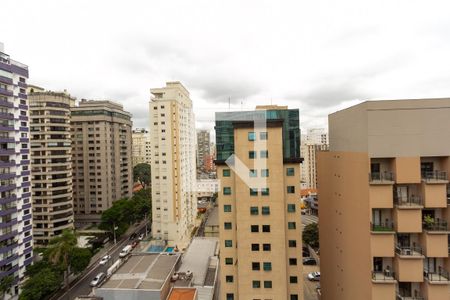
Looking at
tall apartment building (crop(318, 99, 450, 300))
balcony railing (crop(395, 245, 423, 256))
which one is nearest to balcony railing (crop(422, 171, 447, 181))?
tall apartment building (crop(318, 99, 450, 300))

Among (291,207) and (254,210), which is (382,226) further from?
(254,210)

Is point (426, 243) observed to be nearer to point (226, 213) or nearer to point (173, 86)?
point (226, 213)

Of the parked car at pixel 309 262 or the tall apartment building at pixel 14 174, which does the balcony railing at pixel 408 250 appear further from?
the tall apartment building at pixel 14 174

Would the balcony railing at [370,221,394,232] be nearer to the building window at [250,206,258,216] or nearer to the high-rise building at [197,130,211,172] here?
the building window at [250,206,258,216]

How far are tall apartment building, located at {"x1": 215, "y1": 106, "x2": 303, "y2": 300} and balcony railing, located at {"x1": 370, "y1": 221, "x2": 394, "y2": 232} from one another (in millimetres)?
4876

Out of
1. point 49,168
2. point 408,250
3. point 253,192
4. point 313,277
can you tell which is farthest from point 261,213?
point 49,168

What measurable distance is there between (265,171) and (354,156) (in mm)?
4683

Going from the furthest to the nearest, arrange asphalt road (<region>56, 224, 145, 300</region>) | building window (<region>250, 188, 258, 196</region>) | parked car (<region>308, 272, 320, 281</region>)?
1. parked car (<region>308, 272, 320, 281</region>)
2. asphalt road (<region>56, 224, 145, 300</region>)
3. building window (<region>250, 188, 258, 196</region>)

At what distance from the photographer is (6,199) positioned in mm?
23141

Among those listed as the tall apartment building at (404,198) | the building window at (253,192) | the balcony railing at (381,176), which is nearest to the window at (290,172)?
the building window at (253,192)

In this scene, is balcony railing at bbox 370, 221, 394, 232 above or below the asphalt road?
above

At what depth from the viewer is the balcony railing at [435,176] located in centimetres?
945

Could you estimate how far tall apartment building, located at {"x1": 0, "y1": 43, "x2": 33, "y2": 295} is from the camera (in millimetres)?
22959

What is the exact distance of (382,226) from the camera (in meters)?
9.83
